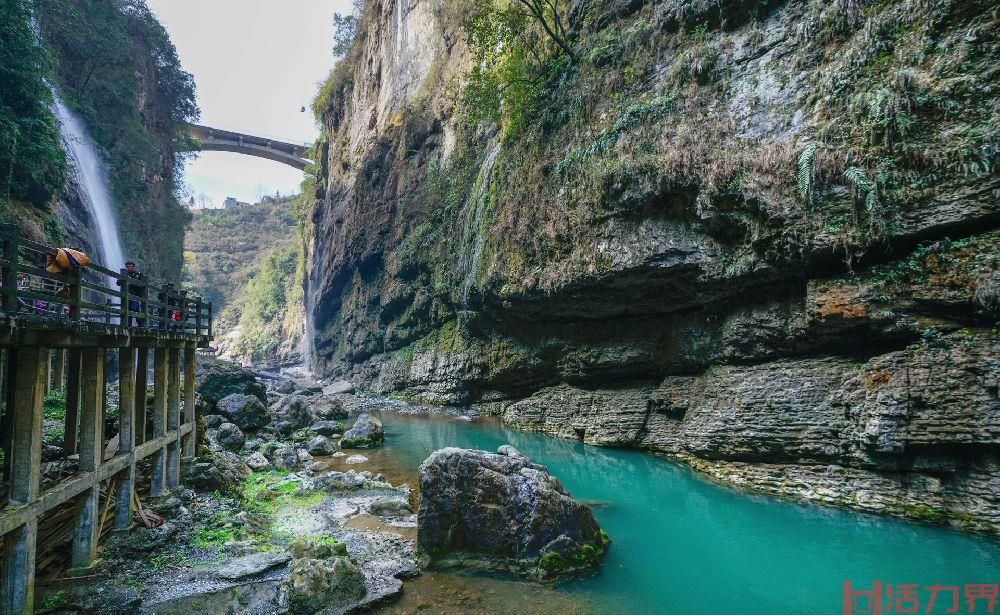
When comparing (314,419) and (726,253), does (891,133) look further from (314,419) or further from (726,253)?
(314,419)

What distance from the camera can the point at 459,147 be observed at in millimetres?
25797

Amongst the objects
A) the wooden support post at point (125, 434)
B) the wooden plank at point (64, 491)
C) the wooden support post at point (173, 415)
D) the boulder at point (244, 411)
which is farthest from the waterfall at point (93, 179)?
the wooden plank at point (64, 491)

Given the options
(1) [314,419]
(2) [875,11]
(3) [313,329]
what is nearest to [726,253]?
(2) [875,11]

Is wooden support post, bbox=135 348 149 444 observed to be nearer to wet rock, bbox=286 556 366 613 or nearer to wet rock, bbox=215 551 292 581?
wet rock, bbox=215 551 292 581

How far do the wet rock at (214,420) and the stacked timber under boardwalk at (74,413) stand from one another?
5572 mm

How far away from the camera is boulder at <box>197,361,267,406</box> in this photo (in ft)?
52.3

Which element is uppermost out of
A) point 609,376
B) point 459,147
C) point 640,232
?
point 459,147

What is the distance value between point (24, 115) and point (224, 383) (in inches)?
463

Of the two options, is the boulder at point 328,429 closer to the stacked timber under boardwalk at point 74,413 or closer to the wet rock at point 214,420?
the wet rock at point 214,420

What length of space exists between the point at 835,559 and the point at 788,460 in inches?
130

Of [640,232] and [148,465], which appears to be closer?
[148,465]

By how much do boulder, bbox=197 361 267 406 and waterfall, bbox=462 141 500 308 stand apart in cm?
946

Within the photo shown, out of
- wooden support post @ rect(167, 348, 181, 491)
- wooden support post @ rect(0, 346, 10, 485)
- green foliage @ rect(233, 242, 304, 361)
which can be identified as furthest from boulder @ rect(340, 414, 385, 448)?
green foliage @ rect(233, 242, 304, 361)

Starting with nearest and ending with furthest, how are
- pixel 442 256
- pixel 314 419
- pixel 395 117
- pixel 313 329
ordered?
1. pixel 314 419
2. pixel 442 256
3. pixel 395 117
4. pixel 313 329
